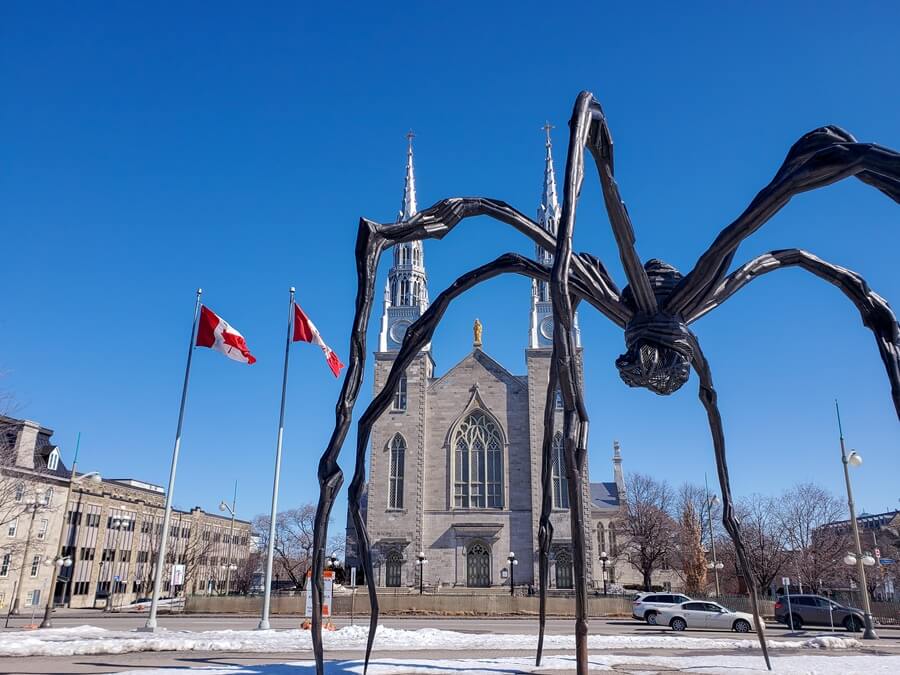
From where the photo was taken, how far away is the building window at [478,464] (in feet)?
157

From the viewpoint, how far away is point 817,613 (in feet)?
82.7

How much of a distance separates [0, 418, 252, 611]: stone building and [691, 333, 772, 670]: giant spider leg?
34178 mm

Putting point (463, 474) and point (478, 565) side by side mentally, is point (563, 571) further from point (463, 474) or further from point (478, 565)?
point (463, 474)

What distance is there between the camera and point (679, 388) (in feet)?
21.9

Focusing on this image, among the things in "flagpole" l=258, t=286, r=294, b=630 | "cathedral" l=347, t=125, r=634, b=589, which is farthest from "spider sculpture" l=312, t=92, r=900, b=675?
"cathedral" l=347, t=125, r=634, b=589

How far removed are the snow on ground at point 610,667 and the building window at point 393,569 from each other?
3950 centimetres

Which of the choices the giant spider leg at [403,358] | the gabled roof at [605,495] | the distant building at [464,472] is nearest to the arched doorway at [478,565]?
A: the distant building at [464,472]

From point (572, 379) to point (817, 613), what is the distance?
26972 mm

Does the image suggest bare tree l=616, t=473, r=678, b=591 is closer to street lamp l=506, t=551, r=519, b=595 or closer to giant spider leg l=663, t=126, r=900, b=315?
street lamp l=506, t=551, r=519, b=595

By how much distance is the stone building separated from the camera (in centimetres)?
4172

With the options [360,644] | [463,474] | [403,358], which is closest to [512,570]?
[463,474]

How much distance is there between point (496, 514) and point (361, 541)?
43.2m

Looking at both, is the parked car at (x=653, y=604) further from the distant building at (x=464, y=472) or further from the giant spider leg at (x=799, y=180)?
the giant spider leg at (x=799, y=180)

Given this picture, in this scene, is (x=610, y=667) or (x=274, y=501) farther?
(x=274, y=501)
